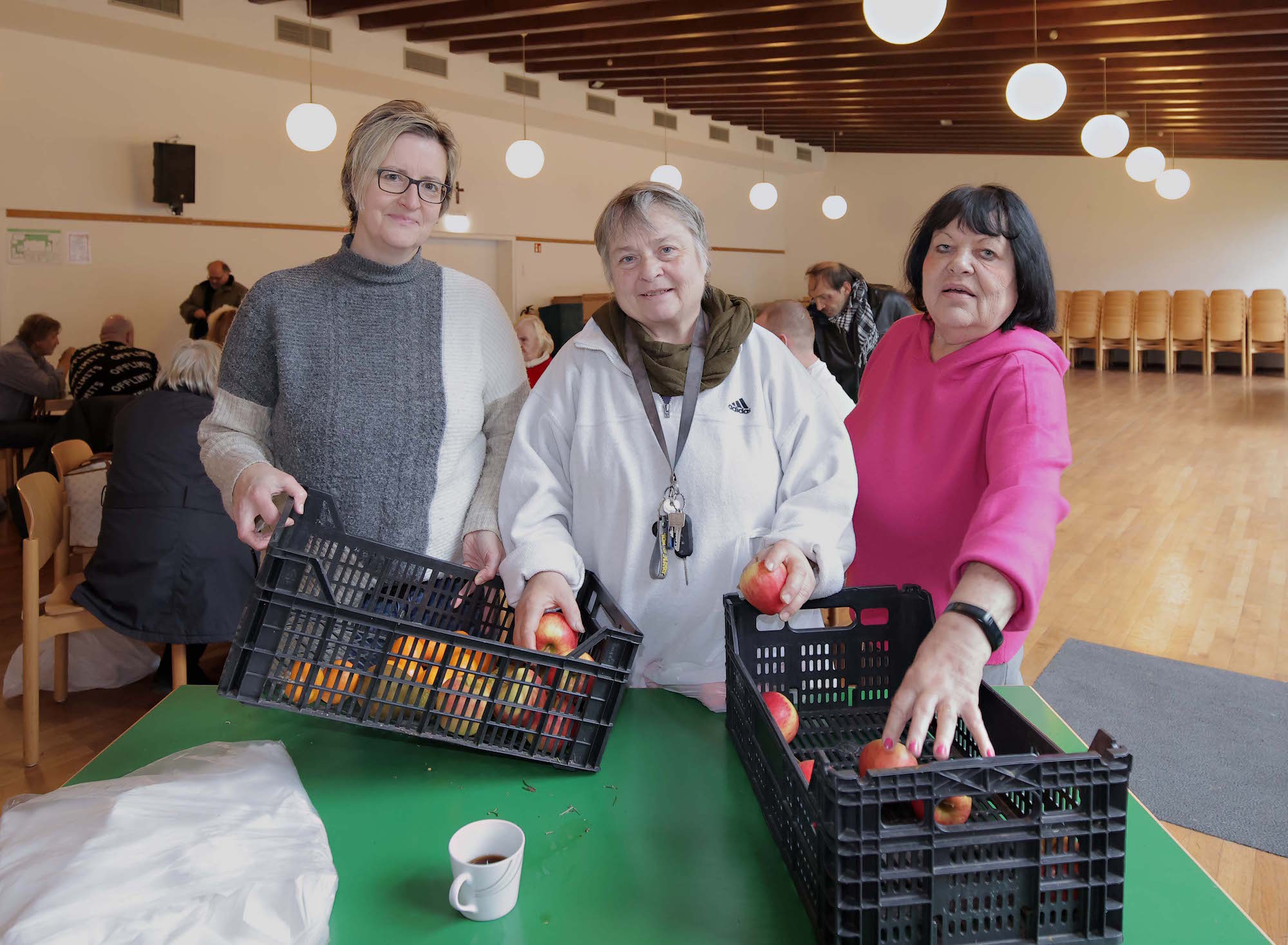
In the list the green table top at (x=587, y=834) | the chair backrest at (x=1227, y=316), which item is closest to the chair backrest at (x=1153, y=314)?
the chair backrest at (x=1227, y=316)

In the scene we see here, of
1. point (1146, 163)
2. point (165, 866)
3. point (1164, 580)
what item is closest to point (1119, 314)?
point (1146, 163)

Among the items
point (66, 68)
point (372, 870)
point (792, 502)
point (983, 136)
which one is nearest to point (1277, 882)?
point (792, 502)

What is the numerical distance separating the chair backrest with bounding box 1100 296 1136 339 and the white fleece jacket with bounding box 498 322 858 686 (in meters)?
14.2

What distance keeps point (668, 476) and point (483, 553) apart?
1.17 ft

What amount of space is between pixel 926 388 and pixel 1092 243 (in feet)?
48.9

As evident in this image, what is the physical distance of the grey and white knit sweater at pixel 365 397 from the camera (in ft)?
5.35

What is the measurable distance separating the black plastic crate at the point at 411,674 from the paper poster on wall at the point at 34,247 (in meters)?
7.76

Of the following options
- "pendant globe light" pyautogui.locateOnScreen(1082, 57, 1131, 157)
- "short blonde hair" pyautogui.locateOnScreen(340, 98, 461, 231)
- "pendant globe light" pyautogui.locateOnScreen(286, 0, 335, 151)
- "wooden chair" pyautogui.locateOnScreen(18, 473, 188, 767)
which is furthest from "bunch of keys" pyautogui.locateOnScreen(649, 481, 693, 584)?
"pendant globe light" pyautogui.locateOnScreen(1082, 57, 1131, 157)

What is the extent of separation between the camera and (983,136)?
13.2m

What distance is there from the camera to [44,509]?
3242 mm

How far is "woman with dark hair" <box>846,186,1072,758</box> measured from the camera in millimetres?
1225

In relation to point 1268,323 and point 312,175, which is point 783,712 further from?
point 1268,323

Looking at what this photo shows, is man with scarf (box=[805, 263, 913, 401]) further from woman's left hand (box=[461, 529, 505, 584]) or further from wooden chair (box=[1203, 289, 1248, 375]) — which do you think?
wooden chair (box=[1203, 289, 1248, 375])

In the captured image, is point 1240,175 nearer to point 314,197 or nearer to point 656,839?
point 314,197
